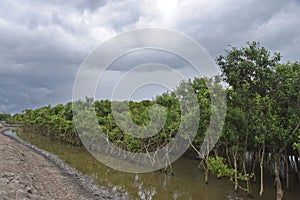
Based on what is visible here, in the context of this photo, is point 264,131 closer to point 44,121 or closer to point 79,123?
point 79,123

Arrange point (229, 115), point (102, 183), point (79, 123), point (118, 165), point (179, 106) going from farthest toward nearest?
1. point (79, 123)
2. point (118, 165)
3. point (179, 106)
4. point (102, 183)
5. point (229, 115)

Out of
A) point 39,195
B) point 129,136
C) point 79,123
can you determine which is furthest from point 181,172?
point 79,123

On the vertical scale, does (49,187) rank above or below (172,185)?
above

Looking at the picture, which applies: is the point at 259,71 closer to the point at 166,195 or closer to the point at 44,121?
the point at 166,195

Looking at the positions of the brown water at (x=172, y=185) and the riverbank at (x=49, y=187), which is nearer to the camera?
the riverbank at (x=49, y=187)

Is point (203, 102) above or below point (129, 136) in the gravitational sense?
above

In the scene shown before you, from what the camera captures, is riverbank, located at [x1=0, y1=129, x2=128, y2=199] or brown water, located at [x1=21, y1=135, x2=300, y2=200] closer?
riverbank, located at [x1=0, y1=129, x2=128, y2=199]

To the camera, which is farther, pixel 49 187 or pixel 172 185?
pixel 172 185

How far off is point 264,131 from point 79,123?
3548 centimetres

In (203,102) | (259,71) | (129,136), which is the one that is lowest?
(129,136)

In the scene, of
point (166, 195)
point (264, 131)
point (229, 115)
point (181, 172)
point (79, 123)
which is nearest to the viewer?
point (264, 131)

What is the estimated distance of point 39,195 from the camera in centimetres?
1538

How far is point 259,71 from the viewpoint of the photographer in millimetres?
15609

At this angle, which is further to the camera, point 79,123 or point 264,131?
point 79,123
